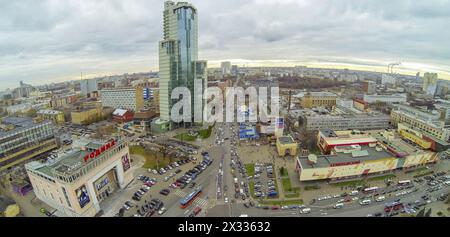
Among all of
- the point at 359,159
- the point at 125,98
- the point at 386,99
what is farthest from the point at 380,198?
the point at 386,99

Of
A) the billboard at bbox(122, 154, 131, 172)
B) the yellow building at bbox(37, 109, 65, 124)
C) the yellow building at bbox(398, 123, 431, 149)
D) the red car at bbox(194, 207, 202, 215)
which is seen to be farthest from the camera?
the yellow building at bbox(37, 109, 65, 124)

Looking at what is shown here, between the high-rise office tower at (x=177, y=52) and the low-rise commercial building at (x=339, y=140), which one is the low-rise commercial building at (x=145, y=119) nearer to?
the high-rise office tower at (x=177, y=52)

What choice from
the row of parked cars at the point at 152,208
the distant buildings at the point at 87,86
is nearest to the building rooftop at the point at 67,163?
the row of parked cars at the point at 152,208

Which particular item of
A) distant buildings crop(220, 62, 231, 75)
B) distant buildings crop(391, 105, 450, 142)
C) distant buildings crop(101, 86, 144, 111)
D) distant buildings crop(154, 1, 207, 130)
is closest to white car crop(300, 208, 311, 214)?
distant buildings crop(154, 1, 207, 130)

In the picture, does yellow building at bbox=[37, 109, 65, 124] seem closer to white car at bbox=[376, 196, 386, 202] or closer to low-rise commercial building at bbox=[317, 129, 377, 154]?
low-rise commercial building at bbox=[317, 129, 377, 154]

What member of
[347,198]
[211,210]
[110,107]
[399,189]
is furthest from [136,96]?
[399,189]

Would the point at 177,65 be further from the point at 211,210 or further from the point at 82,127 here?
the point at 211,210

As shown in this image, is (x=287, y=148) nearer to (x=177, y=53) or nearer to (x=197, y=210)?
(x=197, y=210)
